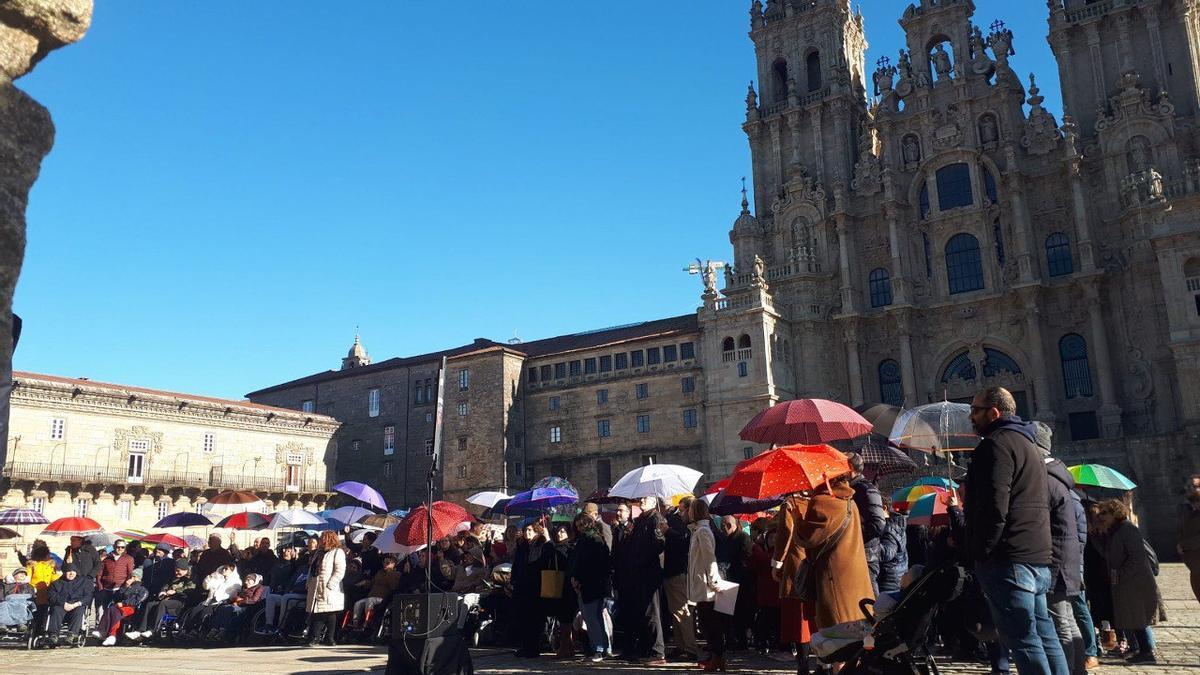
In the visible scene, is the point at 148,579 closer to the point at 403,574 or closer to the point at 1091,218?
the point at 403,574

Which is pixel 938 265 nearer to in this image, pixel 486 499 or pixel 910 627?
pixel 486 499

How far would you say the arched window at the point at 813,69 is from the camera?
49.9 metres

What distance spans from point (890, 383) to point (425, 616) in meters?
38.2

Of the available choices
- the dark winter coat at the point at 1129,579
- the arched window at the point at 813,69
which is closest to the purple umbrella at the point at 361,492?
the dark winter coat at the point at 1129,579

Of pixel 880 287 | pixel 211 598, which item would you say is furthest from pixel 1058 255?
pixel 211 598

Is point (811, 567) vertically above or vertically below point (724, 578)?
above

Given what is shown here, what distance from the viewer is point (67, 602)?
50.3 feet

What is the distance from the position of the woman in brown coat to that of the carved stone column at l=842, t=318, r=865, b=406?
118 feet

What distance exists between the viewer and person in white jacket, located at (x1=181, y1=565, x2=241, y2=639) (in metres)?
15.8

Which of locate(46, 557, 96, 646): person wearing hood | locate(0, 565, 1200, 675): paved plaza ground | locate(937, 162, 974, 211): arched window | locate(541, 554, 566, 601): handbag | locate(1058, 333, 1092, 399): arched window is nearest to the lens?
locate(0, 565, 1200, 675): paved plaza ground

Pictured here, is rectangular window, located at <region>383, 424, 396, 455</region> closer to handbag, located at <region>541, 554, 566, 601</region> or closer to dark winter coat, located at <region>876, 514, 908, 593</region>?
handbag, located at <region>541, 554, 566, 601</region>

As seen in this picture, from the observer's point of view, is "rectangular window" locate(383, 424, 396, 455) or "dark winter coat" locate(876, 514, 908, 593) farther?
"rectangular window" locate(383, 424, 396, 455)

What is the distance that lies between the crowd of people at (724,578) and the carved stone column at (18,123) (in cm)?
520

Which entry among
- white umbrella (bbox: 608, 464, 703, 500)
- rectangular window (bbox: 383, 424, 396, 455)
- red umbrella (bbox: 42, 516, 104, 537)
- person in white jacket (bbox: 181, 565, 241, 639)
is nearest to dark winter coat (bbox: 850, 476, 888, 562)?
white umbrella (bbox: 608, 464, 703, 500)
